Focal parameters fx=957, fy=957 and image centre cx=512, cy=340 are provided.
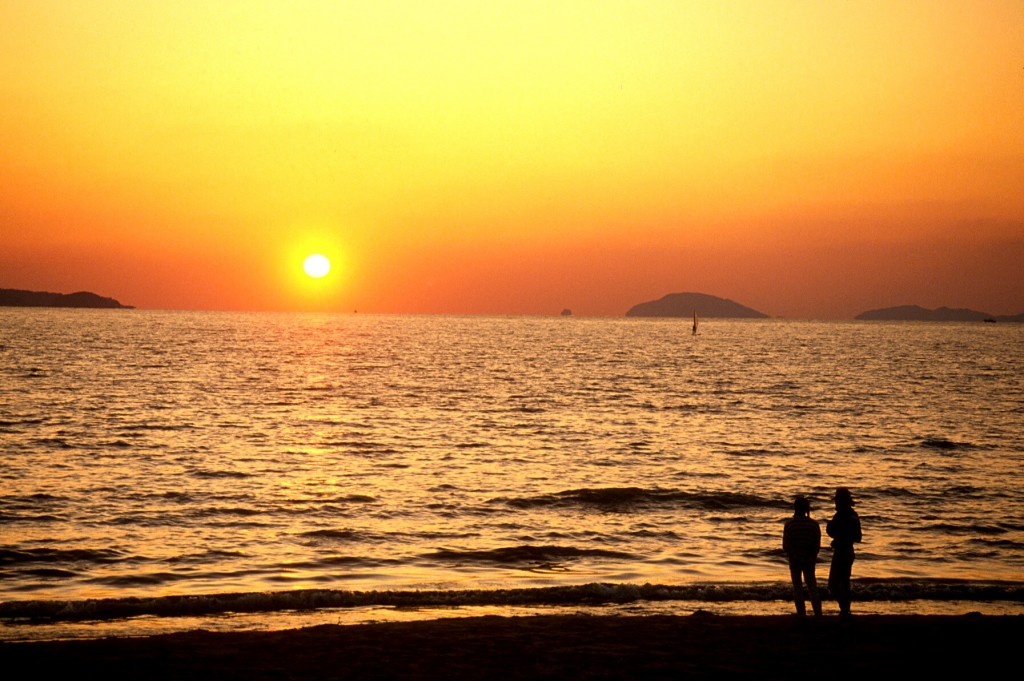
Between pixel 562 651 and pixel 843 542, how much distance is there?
16.9 feet

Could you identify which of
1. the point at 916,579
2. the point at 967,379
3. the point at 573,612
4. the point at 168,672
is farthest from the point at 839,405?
the point at 168,672

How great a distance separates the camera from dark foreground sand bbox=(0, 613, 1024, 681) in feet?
42.8

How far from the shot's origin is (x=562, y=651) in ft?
46.4

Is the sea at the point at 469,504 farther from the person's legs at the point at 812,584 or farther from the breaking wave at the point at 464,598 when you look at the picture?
the person's legs at the point at 812,584

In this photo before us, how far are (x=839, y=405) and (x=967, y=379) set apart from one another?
36.6 meters

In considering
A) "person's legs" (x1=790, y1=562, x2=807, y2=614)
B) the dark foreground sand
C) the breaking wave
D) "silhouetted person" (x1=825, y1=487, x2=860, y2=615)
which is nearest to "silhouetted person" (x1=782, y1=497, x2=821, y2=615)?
"person's legs" (x1=790, y1=562, x2=807, y2=614)

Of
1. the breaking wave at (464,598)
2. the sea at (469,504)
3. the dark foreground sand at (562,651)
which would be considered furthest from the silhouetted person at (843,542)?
the breaking wave at (464,598)

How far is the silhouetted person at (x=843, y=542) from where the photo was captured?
15688 mm

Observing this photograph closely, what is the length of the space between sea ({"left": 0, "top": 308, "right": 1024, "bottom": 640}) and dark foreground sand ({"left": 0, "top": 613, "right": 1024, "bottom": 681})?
2044 millimetres

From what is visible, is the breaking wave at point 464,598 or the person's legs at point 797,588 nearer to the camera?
the person's legs at point 797,588

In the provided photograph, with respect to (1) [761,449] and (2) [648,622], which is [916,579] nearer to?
(2) [648,622]

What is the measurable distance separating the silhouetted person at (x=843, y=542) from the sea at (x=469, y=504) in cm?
221

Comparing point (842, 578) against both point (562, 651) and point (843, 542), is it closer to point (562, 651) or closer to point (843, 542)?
point (843, 542)

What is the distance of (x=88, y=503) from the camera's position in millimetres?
28531
